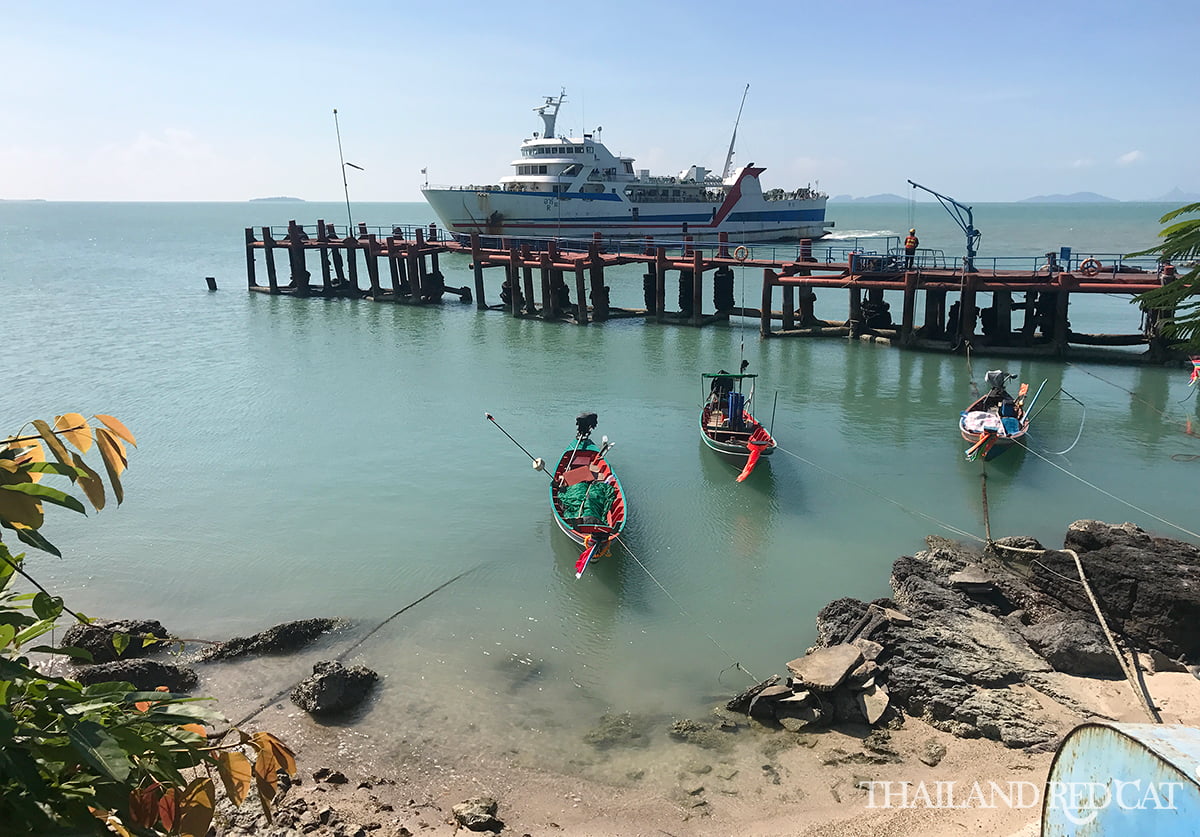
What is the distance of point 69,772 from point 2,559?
0.70m

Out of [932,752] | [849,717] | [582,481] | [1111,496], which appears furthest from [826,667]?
[1111,496]

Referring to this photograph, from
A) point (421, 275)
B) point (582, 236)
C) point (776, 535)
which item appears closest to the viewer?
point (776, 535)

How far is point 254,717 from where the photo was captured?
9.63m

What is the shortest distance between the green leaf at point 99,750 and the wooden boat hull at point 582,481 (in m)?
11.3

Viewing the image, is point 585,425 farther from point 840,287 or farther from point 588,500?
point 840,287

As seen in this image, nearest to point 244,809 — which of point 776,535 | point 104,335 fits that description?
point 776,535

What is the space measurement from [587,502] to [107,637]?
7312 millimetres

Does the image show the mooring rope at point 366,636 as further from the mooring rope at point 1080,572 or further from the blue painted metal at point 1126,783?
the mooring rope at point 1080,572

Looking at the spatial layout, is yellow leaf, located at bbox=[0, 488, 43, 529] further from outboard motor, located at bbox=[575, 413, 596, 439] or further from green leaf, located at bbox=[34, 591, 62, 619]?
outboard motor, located at bbox=[575, 413, 596, 439]

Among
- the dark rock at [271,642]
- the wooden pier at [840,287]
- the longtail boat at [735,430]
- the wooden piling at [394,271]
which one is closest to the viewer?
the dark rock at [271,642]

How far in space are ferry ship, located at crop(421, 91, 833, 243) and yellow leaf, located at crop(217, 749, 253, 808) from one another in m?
55.5

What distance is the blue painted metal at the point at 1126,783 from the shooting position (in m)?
3.40

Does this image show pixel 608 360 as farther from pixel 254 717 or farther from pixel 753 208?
pixel 753 208

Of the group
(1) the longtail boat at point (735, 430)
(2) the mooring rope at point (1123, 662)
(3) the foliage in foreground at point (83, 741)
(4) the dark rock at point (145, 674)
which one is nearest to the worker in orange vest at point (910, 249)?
(1) the longtail boat at point (735, 430)
